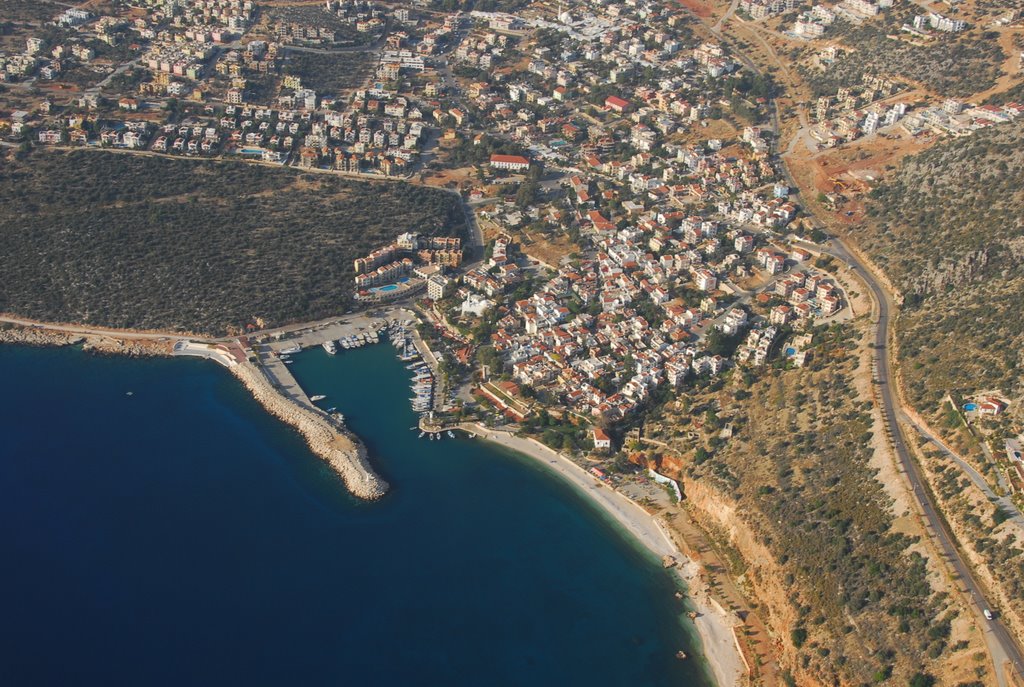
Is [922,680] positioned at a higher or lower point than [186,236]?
higher

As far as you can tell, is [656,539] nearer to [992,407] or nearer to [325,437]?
[992,407]

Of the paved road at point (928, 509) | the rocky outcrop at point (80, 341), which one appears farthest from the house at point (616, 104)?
the rocky outcrop at point (80, 341)

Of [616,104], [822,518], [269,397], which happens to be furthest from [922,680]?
[616,104]

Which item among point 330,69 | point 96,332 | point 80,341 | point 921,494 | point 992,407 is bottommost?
point 80,341

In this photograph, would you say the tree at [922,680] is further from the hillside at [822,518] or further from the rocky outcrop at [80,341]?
the rocky outcrop at [80,341]

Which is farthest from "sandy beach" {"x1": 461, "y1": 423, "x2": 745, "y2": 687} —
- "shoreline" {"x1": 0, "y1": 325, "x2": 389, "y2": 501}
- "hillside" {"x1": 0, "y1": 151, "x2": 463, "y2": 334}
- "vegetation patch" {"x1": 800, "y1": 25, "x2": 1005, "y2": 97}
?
"vegetation patch" {"x1": 800, "y1": 25, "x2": 1005, "y2": 97}

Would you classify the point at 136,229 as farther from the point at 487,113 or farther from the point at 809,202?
the point at 809,202

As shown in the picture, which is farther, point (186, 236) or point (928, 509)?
point (186, 236)
